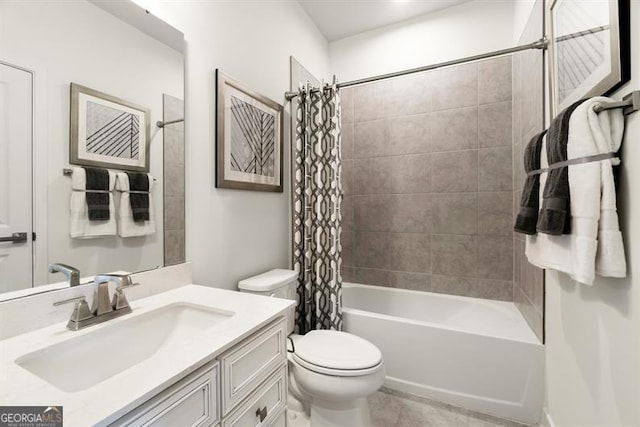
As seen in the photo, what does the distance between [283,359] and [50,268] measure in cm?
80

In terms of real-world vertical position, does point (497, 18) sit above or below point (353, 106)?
above

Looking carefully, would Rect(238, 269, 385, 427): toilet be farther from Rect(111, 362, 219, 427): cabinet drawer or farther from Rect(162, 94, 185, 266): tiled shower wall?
Rect(111, 362, 219, 427): cabinet drawer

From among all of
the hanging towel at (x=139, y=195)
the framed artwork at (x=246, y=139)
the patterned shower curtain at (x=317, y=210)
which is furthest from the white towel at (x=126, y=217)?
the patterned shower curtain at (x=317, y=210)

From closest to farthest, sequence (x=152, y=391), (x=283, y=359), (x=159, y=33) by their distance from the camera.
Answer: (x=152, y=391), (x=283, y=359), (x=159, y=33)

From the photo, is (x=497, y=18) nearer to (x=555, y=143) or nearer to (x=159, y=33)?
(x=555, y=143)

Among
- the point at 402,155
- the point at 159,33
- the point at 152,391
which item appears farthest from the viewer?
the point at 402,155

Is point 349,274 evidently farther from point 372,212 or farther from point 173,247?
point 173,247

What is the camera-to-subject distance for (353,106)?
271 centimetres

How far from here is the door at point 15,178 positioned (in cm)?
77

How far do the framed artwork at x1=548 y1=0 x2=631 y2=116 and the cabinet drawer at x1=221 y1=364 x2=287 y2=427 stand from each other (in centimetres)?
138

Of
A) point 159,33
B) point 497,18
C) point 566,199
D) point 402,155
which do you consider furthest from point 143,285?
point 497,18

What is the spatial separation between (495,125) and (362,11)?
4.67ft

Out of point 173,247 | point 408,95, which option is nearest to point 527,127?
point 408,95

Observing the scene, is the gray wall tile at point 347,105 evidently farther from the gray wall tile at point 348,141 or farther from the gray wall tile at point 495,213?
the gray wall tile at point 495,213
